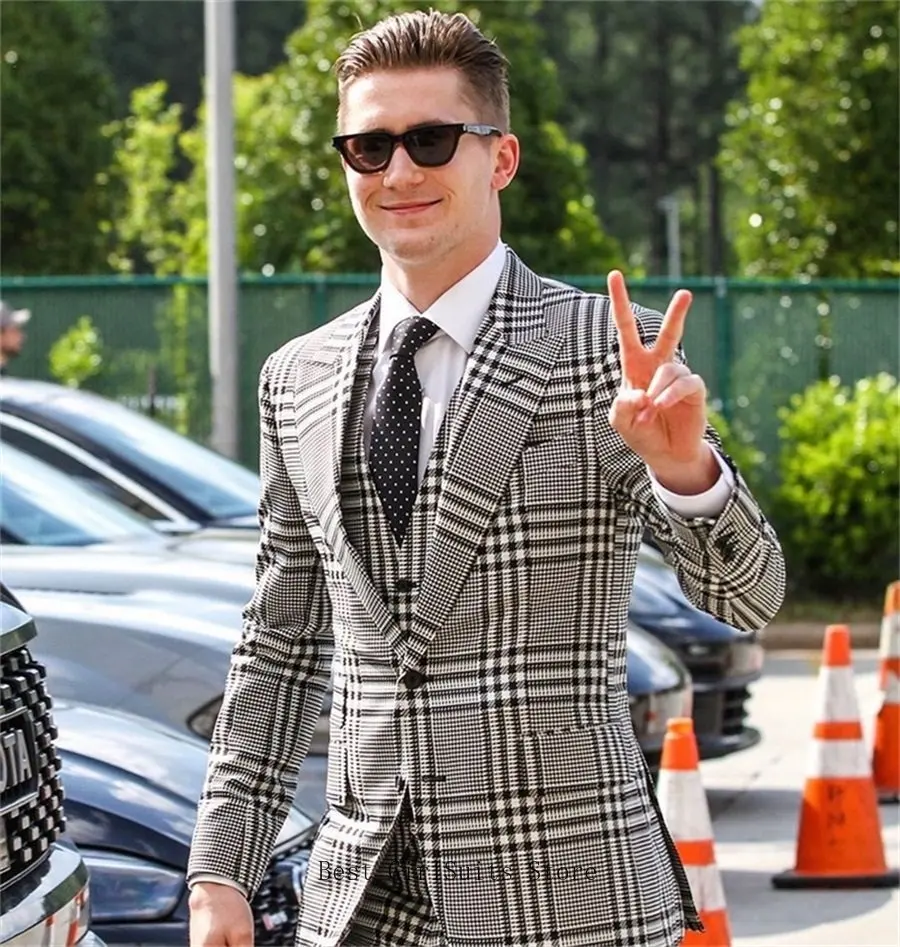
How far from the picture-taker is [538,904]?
2.74m

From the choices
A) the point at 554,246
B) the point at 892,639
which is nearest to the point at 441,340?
the point at 892,639

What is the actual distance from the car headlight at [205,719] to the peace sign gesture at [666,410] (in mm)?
2850

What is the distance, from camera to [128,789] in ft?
15.2

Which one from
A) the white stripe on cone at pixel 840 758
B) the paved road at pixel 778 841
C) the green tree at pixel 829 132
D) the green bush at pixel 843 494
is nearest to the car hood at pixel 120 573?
the paved road at pixel 778 841

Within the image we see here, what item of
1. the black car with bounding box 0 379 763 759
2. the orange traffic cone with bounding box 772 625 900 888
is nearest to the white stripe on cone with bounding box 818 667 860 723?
the orange traffic cone with bounding box 772 625 900 888

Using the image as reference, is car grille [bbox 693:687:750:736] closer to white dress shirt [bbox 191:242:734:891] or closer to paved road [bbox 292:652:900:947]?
paved road [bbox 292:652:900:947]

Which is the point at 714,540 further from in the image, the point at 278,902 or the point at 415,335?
the point at 278,902

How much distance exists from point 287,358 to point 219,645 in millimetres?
2465

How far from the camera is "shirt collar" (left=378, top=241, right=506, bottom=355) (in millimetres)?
2932

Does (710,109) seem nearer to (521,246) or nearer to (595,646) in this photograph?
(521,246)

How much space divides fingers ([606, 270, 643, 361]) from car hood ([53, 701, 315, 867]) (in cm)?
222

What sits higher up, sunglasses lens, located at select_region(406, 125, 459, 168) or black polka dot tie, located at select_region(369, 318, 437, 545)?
sunglasses lens, located at select_region(406, 125, 459, 168)

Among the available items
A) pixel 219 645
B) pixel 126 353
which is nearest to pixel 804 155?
pixel 126 353

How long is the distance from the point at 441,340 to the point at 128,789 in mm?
1990
